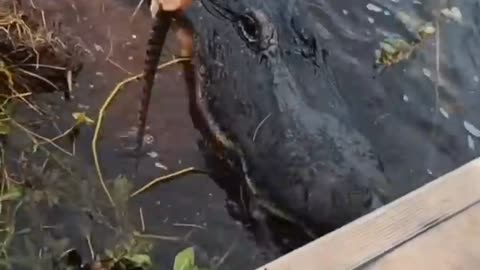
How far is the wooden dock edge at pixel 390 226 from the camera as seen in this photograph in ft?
2.72

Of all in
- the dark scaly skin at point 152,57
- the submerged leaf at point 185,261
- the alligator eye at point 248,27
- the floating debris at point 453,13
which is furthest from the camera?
the floating debris at point 453,13

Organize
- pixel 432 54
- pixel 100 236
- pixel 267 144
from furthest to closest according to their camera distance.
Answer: pixel 432 54 → pixel 267 144 → pixel 100 236

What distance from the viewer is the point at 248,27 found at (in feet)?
3.35

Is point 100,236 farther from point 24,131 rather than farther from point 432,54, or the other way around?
point 432,54

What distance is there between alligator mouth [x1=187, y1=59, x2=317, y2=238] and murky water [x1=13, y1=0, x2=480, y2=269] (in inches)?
0.5

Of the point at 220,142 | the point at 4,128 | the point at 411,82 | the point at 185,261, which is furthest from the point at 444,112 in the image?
the point at 4,128

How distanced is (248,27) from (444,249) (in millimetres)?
A: 333

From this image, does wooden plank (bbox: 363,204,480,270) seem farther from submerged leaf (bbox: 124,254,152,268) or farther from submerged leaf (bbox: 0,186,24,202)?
submerged leaf (bbox: 0,186,24,202)

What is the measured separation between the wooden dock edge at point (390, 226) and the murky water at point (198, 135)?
0.08 feet

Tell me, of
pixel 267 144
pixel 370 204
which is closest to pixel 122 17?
pixel 267 144

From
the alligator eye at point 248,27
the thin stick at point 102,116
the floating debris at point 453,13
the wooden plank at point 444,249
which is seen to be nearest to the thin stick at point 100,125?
the thin stick at point 102,116

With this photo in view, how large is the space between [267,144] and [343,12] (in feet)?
0.79

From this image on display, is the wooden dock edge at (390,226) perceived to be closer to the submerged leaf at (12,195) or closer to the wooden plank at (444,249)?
the wooden plank at (444,249)

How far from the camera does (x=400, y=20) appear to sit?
3.58 feet
